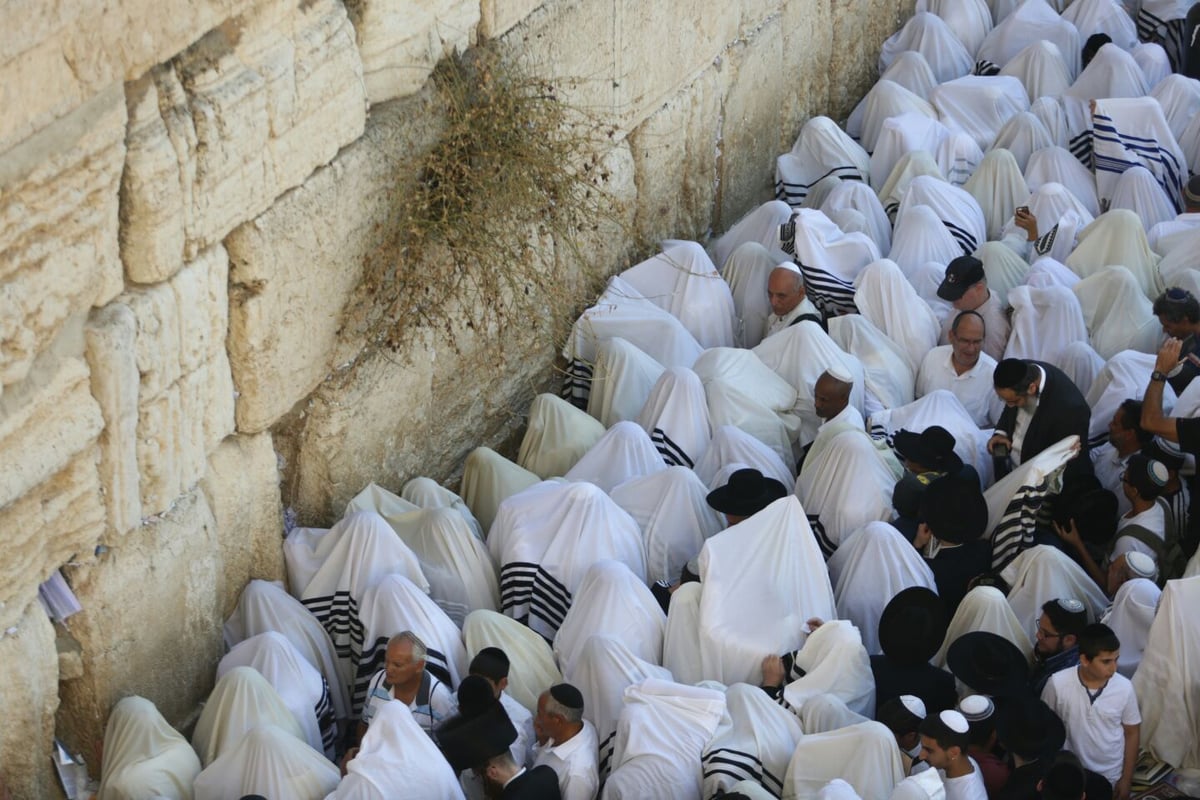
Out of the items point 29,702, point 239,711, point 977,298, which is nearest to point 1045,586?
point 977,298

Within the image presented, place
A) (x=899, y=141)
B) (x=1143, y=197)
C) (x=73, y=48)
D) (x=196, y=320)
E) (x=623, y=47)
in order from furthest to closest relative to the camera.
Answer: (x=899, y=141)
(x=1143, y=197)
(x=623, y=47)
(x=196, y=320)
(x=73, y=48)

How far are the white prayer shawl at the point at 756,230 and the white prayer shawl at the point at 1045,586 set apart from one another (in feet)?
9.11

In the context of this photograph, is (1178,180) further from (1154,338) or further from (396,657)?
(396,657)

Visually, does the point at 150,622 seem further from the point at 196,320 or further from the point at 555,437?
the point at 555,437

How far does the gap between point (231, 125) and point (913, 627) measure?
281 cm

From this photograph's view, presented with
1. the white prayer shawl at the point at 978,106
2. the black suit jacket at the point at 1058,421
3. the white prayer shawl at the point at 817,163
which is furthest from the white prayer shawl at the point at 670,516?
the white prayer shawl at the point at 978,106

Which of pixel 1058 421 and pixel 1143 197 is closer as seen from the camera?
pixel 1058 421

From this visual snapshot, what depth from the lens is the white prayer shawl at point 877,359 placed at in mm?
7113

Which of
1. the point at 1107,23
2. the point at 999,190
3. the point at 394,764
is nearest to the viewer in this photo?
the point at 394,764

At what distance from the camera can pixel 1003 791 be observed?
498cm

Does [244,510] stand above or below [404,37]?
below

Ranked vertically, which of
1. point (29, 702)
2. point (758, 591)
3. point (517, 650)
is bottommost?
point (758, 591)

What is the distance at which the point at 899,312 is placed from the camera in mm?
7430

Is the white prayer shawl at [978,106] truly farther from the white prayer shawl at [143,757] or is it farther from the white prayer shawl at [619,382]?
the white prayer shawl at [143,757]
